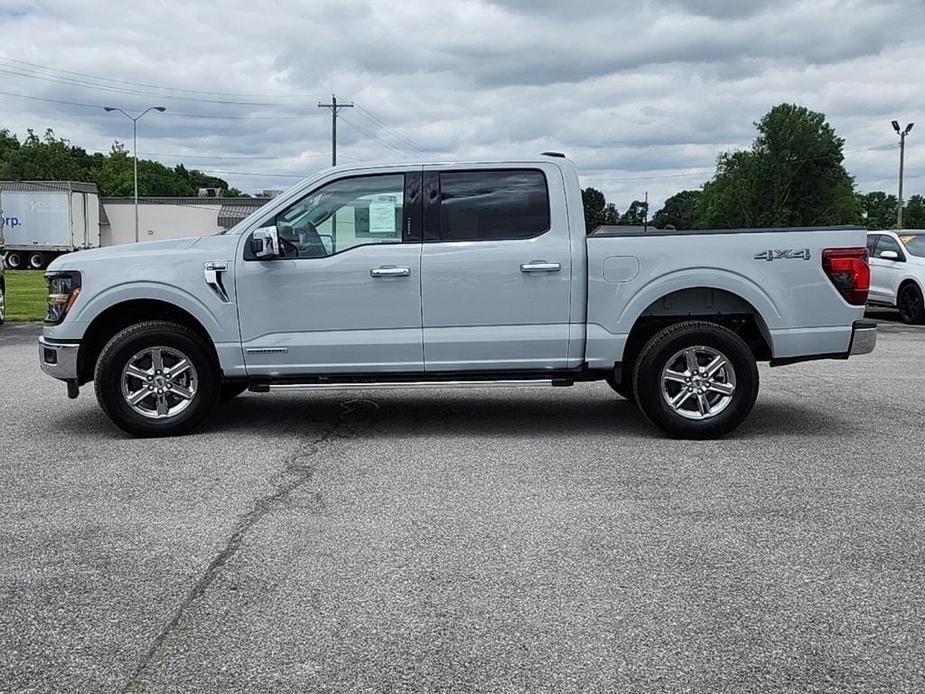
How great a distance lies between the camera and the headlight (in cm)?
742

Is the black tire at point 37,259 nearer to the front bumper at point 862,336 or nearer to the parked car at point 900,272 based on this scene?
the parked car at point 900,272

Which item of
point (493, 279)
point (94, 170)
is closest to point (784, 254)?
point (493, 279)

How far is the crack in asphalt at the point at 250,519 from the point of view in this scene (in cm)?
357

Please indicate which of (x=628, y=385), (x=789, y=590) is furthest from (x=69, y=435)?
(x=789, y=590)

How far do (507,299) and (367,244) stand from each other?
3.55 ft

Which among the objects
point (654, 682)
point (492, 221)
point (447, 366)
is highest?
point (492, 221)

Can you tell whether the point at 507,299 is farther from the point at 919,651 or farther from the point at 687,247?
the point at 919,651

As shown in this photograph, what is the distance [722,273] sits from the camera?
24.0ft

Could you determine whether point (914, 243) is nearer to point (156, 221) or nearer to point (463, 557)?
point (463, 557)

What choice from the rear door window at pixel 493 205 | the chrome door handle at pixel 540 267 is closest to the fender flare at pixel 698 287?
the chrome door handle at pixel 540 267

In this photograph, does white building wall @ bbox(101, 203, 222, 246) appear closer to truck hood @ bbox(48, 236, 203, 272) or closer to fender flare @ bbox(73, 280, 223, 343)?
truck hood @ bbox(48, 236, 203, 272)

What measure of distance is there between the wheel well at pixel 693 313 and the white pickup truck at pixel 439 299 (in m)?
0.08

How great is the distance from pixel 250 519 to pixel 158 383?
8.17 ft

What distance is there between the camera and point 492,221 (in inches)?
294
